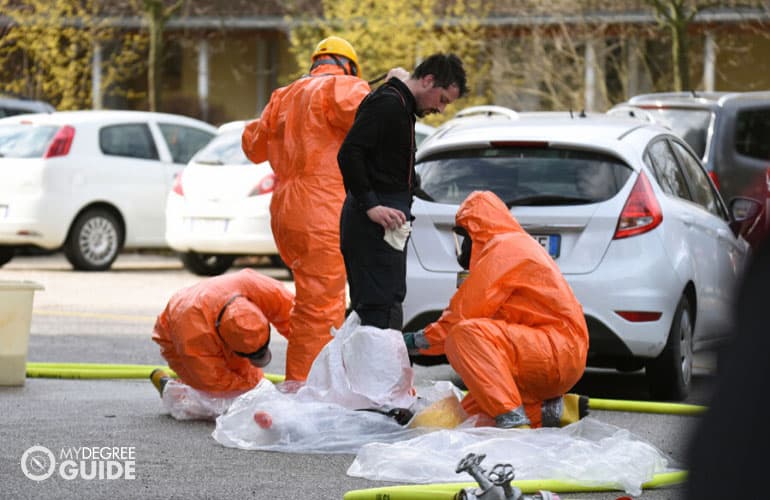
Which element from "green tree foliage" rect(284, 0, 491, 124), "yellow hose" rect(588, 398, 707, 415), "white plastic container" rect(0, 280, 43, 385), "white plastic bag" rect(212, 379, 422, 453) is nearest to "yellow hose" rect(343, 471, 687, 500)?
"white plastic bag" rect(212, 379, 422, 453)

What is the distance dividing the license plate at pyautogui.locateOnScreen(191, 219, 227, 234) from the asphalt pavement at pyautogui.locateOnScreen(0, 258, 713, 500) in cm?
676

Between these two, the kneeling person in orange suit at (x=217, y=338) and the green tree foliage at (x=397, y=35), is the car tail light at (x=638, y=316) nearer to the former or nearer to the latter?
the kneeling person in orange suit at (x=217, y=338)

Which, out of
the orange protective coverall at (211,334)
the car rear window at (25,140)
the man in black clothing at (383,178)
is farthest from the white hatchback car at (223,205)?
the man in black clothing at (383,178)

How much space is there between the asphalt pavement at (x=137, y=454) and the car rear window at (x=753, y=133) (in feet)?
16.2

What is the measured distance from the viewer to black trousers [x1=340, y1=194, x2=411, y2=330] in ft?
21.4

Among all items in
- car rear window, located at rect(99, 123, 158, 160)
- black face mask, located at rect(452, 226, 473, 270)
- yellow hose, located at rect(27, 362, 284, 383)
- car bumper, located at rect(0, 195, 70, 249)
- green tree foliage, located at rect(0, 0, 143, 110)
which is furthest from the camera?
green tree foliage, located at rect(0, 0, 143, 110)

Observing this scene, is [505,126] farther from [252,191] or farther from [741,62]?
[741,62]

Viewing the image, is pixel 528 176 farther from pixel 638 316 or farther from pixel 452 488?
pixel 452 488

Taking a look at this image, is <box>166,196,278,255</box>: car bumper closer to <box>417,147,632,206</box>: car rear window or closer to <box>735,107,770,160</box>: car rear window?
<box>735,107,770,160</box>: car rear window

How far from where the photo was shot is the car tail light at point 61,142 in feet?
52.8

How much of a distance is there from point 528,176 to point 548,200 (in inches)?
8.4

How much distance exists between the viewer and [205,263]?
1678cm

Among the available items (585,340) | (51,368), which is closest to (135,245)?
(51,368)

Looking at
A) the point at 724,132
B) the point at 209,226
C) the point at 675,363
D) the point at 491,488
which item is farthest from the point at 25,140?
A: the point at 491,488
